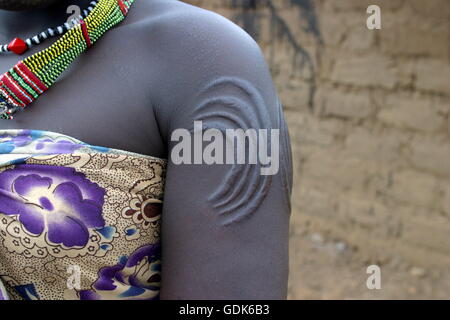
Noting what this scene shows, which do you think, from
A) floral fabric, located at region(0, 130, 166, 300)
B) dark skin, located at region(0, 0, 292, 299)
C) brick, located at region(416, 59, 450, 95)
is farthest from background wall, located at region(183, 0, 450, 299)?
floral fabric, located at region(0, 130, 166, 300)

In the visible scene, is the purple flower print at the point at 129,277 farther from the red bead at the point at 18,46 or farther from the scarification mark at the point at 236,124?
the red bead at the point at 18,46

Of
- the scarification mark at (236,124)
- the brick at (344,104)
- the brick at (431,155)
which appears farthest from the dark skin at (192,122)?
the brick at (344,104)

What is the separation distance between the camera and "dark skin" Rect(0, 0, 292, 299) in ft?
3.13

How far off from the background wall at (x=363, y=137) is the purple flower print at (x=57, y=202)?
2.39m

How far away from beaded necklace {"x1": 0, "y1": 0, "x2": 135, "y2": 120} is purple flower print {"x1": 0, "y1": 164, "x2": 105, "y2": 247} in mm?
141

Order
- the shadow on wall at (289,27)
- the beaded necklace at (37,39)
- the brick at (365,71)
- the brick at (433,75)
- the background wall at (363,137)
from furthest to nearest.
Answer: the shadow on wall at (289,27), the brick at (365,71), the background wall at (363,137), the brick at (433,75), the beaded necklace at (37,39)

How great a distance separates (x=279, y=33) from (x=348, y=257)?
1.44 metres

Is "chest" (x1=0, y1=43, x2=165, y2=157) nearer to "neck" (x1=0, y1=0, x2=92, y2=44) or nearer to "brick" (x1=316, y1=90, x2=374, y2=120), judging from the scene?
"neck" (x1=0, y1=0, x2=92, y2=44)

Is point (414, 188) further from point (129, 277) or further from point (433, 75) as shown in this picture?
point (129, 277)

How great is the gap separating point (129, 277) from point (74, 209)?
0.54 feet

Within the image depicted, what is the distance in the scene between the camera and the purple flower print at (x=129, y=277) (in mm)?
1031

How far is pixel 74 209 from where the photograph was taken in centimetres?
99

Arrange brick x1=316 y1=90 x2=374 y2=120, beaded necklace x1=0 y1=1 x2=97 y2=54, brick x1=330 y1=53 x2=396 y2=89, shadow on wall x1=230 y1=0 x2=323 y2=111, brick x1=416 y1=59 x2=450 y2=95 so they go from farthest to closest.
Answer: shadow on wall x1=230 y1=0 x2=323 y2=111
brick x1=316 y1=90 x2=374 y2=120
brick x1=330 y1=53 x2=396 y2=89
brick x1=416 y1=59 x2=450 y2=95
beaded necklace x1=0 y1=1 x2=97 y2=54
